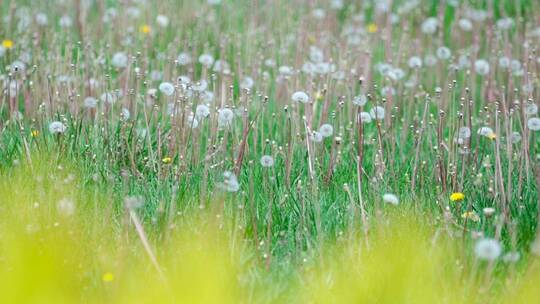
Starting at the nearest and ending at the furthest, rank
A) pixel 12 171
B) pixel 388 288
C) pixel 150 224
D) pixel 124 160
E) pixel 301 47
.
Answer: pixel 388 288, pixel 150 224, pixel 12 171, pixel 124 160, pixel 301 47

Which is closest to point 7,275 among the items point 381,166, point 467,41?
point 381,166

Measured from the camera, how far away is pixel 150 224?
3.26m

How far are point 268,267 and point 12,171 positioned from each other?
1.17 meters

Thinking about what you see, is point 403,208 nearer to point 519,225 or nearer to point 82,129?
point 519,225

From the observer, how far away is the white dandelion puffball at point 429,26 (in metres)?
6.16

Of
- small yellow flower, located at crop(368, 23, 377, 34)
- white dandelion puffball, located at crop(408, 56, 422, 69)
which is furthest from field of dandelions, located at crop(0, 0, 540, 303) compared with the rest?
small yellow flower, located at crop(368, 23, 377, 34)

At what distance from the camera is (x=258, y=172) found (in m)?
3.82

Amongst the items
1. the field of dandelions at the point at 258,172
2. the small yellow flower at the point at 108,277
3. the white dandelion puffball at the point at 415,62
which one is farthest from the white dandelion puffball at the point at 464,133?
the small yellow flower at the point at 108,277

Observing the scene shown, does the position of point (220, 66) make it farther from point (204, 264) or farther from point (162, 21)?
point (204, 264)

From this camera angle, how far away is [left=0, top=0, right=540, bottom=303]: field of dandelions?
9.21 feet

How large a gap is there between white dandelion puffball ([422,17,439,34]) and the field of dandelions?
0.14 metres

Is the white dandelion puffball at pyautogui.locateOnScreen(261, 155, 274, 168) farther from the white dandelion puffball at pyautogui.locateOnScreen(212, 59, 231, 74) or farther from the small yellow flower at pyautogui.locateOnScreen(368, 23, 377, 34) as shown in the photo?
the small yellow flower at pyautogui.locateOnScreen(368, 23, 377, 34)

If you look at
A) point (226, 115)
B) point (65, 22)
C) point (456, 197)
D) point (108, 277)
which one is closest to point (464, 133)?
point (456, 197)

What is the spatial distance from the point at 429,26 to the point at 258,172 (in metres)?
2.78
